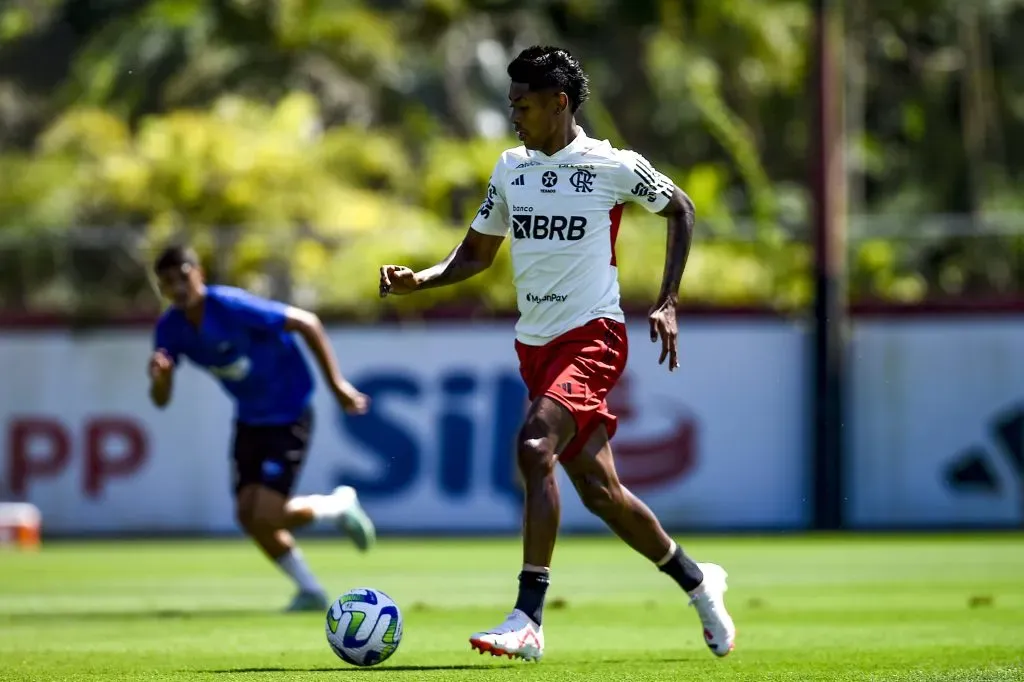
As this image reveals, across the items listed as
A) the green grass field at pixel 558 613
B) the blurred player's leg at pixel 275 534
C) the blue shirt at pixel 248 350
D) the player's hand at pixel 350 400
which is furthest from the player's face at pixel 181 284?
the green grass field at pixel 558 613

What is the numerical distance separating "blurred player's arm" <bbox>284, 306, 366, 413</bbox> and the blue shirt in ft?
0.22

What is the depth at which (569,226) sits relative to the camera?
8258mm

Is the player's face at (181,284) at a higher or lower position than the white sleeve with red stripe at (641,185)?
lower

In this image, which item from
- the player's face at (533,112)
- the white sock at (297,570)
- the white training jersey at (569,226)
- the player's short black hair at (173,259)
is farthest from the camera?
the white sock at (297,570)

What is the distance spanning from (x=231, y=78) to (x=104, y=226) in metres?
6.32

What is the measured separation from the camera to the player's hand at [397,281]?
829 cm

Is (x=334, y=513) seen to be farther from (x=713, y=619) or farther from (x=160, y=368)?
(x=713, y=619)

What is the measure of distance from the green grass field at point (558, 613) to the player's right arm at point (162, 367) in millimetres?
1256

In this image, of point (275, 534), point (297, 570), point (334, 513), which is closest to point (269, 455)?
point (275, 534)

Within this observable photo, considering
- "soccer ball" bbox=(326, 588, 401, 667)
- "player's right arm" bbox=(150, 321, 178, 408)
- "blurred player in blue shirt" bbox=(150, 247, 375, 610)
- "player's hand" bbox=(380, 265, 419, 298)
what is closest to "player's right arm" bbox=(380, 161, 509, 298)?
"player's hand" bbox=(380, 265, 419, 298)

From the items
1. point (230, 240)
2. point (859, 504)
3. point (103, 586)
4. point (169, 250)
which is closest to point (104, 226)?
point (230, 240)

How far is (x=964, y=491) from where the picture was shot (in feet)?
68.8

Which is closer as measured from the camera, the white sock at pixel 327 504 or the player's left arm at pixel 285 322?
the player's left arm at pixel 285 322

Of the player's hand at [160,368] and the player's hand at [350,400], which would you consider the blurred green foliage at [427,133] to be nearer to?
the player's hand at [350,400]
